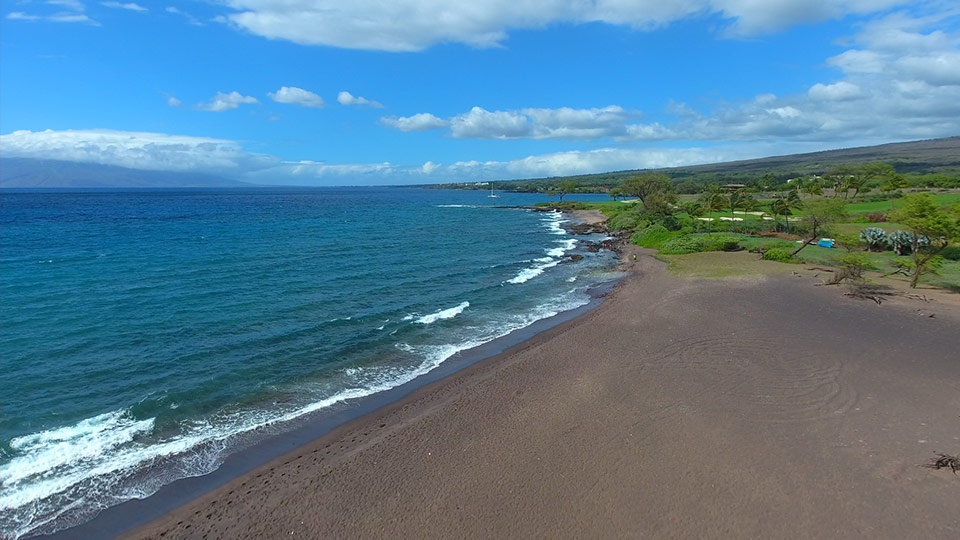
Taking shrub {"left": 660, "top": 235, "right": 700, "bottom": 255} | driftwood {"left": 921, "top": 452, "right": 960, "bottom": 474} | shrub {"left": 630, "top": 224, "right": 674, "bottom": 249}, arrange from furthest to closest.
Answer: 1. shrub {"left": 630, "top": 224, "right": 674, "bottom": 249}
2. shrub {"left": 660, "top": 235, "right": 700, "bottom": 255}
3. driftwood {"left": 921, "top": 452, "right": 960, "bottom": 474}

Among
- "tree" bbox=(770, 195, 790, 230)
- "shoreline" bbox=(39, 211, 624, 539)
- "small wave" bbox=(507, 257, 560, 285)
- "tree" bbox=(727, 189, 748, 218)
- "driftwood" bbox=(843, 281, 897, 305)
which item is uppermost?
"tree" bbox=(727, 189, 748, 218)

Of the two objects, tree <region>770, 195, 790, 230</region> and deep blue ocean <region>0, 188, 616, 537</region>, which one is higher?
tree <region>770, 195, 790, 230</region>

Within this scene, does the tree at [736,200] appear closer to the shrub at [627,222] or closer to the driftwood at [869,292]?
the shrub at [627,222]

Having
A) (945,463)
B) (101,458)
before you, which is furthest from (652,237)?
(101,458)

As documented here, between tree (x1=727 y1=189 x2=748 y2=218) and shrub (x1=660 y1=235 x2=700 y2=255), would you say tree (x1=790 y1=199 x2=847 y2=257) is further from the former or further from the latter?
tree (x1=727 y1=189 x2=748 y2=218)

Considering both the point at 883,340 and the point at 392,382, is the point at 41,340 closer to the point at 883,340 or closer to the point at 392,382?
the point at 392,382

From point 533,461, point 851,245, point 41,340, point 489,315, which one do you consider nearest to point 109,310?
point 41,340

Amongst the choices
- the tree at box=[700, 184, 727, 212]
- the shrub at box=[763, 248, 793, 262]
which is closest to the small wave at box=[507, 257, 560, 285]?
the shrub at box=[763, 248, 793, 262]

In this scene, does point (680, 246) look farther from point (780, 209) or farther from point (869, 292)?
point (869, 292)
